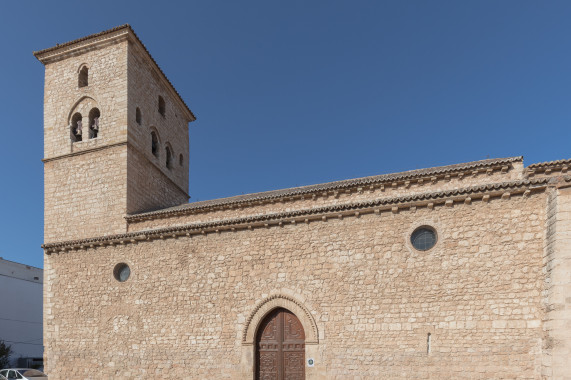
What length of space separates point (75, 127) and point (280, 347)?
36.0 feet

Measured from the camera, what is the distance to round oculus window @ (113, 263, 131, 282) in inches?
472

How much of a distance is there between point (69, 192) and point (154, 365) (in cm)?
680

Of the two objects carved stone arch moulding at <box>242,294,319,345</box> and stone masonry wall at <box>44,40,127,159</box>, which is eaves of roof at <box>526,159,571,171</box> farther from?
stone masonry wall at <box>44,40,127,159</box>

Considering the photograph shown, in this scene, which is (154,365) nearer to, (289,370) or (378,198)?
(289,370)

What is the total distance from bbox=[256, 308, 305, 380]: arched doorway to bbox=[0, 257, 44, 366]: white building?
794 inches

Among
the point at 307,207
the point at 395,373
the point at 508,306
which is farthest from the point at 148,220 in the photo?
the point at 508,306

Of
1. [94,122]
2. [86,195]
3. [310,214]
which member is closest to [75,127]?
[94,122]

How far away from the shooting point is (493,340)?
8.42m

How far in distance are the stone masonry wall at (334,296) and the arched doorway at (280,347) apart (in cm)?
47

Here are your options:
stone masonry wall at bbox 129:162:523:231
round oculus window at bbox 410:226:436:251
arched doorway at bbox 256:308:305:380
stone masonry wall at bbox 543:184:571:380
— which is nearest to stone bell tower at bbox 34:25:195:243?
stone masonry wall at bbox 129:162:523:231

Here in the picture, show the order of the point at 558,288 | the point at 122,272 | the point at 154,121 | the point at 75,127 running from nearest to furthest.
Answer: the point at 558,288 < the point at 122,272 < the point at 75,127 < the point at 154,121

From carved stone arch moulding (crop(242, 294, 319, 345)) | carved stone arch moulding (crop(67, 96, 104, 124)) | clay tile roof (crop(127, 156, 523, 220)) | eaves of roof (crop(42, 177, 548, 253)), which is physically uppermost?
carved stone arch moulding (crop(67, 96, 104, 124))

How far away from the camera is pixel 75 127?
14.7 m

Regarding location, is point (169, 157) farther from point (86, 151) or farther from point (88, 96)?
point (88, 96)
